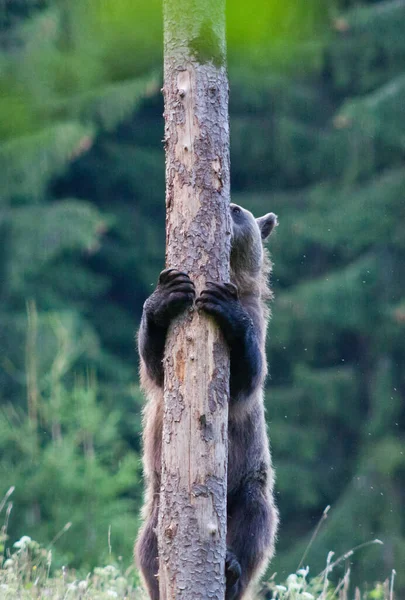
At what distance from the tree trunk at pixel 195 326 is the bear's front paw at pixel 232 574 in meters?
0.96

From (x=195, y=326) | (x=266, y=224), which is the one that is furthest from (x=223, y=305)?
(x=266, y=224)

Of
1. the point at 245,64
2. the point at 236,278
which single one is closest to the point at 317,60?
the point at 245,64

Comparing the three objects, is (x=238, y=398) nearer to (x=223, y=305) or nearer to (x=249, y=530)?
(x=249, y=530)

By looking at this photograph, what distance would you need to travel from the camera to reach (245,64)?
19.6 meters

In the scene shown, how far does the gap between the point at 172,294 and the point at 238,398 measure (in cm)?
103

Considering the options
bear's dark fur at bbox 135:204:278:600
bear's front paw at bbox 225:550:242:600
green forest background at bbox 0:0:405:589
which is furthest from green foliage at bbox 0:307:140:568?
bear's front paw at bbox 225:550:242:600

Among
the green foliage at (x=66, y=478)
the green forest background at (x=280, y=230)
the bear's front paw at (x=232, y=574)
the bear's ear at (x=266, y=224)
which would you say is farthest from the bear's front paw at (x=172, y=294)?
the green forest background at (x=280, y=230)

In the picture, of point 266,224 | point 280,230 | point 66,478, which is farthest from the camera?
point 280,230

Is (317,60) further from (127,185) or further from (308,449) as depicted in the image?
(308,449)

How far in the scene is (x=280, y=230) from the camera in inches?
784

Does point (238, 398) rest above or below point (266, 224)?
below

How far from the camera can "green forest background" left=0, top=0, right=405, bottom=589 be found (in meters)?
18.0

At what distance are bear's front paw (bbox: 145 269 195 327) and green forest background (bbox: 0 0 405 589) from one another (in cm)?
1154

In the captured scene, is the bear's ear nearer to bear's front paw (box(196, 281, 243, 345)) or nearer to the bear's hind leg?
the bear's hind leg
